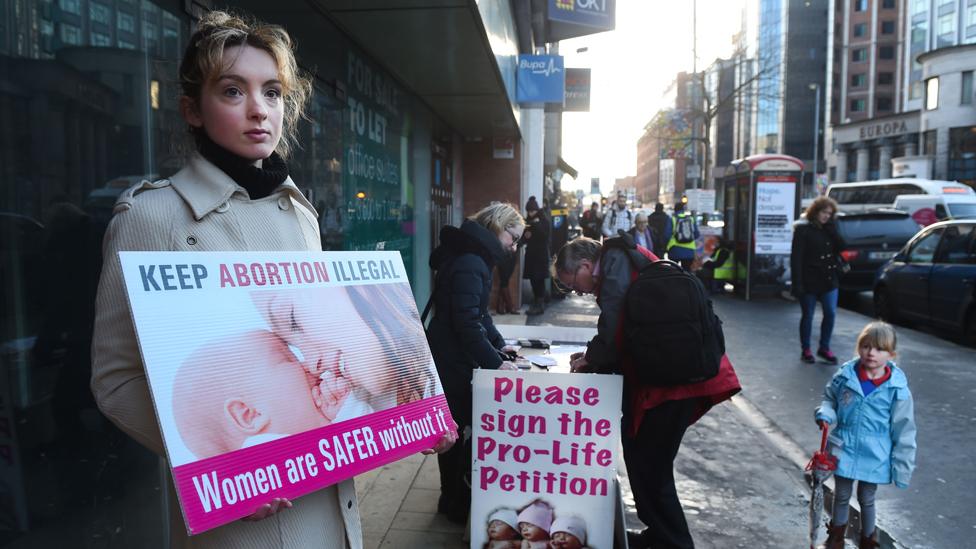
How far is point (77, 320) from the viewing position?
2361 mm

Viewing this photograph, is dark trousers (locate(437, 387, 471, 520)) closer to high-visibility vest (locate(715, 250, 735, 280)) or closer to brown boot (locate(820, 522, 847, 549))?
brown boot (locate(820, 522, 847, 549))

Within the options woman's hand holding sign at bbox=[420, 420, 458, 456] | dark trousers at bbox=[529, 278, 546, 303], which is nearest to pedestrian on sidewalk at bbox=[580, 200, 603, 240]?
dark trousers at bbox=[529, 278, 546, 303]

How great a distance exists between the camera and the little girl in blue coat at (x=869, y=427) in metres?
3.60

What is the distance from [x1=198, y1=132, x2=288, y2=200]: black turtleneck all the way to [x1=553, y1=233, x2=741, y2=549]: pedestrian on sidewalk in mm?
2115

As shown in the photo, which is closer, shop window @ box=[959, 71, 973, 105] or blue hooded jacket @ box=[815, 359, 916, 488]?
blue hooded jacket @ box=[815, 359, 916, 488]

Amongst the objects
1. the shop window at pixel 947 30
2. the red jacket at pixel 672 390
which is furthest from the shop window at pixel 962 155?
the red jacket at pixel 672 390

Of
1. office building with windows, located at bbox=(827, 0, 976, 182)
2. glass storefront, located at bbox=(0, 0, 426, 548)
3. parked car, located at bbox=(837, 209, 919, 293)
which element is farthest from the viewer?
office building with windows, located at bbox=(827, 0, 976, 182)

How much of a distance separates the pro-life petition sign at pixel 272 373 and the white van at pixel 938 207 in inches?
945

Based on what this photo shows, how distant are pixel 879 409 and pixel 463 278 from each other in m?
2.27

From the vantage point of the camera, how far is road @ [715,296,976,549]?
4.30 metres

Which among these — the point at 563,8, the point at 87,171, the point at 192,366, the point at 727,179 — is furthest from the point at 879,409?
the point at 727,179

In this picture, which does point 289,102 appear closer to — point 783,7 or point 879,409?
point 879,409

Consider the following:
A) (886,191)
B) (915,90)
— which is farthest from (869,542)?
(915,90)

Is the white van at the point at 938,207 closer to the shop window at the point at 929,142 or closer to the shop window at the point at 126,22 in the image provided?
the shop window at the point at 126,22
